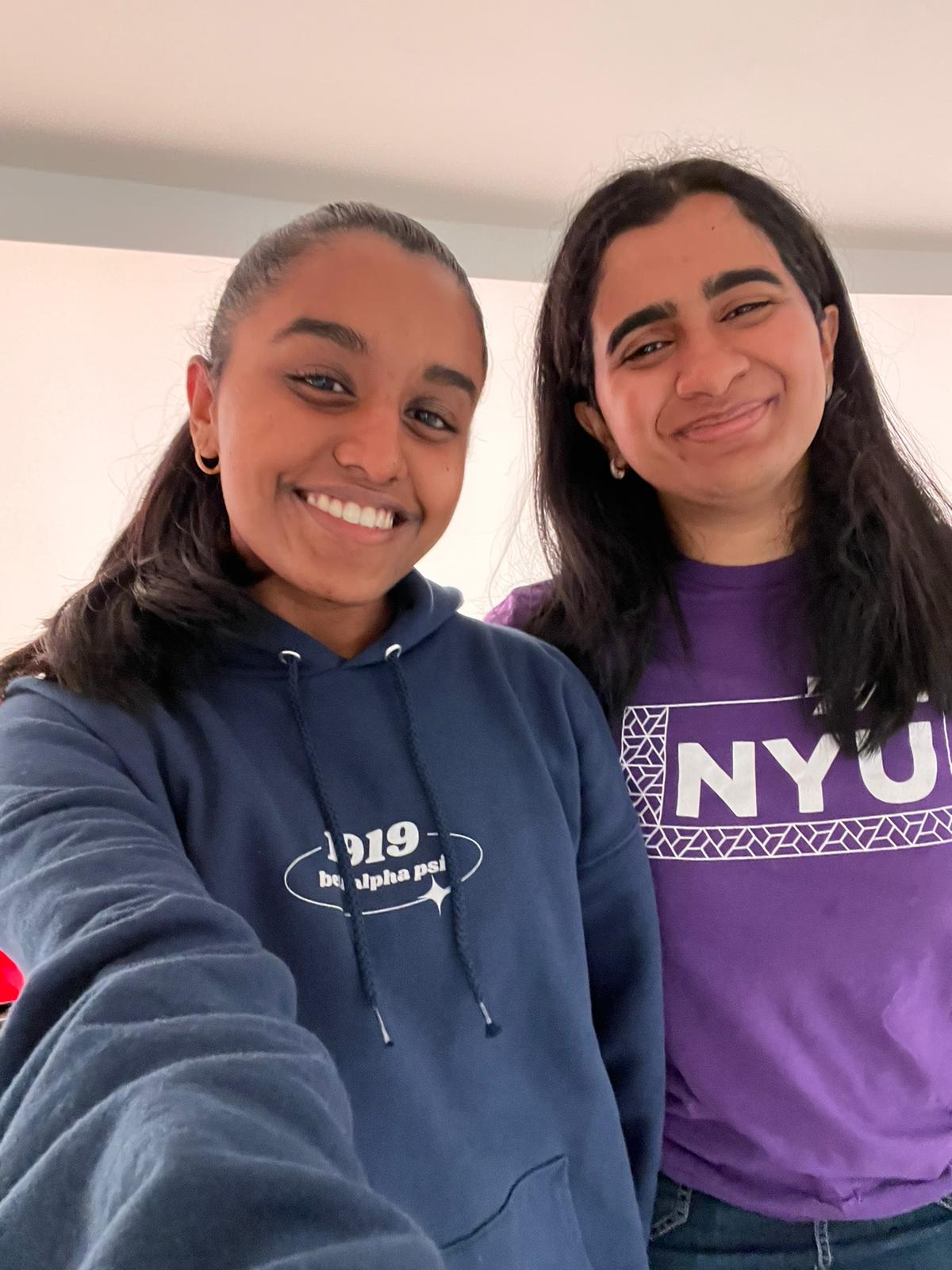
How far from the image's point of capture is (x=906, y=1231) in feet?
2.70

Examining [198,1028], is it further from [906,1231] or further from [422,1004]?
[906,1231]

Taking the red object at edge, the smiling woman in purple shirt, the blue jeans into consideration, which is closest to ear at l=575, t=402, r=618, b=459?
the smiling woman in purple shirt

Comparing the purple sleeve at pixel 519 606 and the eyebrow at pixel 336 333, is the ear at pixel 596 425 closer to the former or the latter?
the purple sleeve at pixel 519 606

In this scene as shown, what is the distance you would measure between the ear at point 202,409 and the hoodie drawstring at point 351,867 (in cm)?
23

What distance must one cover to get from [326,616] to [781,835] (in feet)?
1.73

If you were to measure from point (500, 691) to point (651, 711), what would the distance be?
0.67 feet

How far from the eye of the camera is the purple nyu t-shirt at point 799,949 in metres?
0.82

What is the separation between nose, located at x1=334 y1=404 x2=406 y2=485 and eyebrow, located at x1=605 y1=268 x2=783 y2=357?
1.14ft

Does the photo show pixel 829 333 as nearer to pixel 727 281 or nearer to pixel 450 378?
pixel 727 281

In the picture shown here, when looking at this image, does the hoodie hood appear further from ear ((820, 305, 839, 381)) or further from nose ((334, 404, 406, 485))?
ear ((820, 305, 839, 381))

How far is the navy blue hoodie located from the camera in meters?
0.33

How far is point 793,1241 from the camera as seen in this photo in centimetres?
82

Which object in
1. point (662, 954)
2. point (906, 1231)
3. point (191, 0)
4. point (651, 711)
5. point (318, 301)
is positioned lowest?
point (906, 1231)

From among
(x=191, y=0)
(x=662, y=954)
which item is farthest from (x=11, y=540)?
(x=662, y=954)
